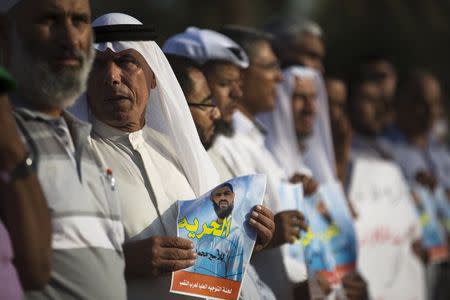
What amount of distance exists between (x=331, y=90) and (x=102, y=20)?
4.47 m

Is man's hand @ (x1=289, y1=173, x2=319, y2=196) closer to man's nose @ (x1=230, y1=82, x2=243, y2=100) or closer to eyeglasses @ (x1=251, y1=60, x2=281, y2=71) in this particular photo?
eyeglasses @ (x1=251, y1=60, x2=281, y2=71)

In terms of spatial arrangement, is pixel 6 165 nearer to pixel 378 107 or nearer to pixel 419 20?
pixel 378 107

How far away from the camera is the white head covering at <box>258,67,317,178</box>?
7.72 metres

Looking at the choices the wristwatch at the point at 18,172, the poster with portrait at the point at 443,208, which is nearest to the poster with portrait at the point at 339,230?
the poster with portrait at the point at 443,208

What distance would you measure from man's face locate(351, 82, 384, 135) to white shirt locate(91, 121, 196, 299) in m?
5.42

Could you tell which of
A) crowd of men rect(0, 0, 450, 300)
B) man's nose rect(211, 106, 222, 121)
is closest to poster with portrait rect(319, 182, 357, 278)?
crowd of men rect(0, 0, 450, 300)

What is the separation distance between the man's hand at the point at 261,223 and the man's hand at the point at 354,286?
251 centimetres

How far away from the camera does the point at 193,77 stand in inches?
228

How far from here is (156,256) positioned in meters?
4.73

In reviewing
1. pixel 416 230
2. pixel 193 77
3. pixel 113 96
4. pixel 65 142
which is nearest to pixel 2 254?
pixel 65 142

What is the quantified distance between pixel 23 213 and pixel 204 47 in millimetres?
2394

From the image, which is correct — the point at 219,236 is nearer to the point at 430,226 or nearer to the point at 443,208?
the point at 430,226

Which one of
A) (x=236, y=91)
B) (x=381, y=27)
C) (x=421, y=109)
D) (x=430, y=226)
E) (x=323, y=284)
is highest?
(x=381, y=27)

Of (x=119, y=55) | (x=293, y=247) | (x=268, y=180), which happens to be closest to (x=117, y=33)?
(x=119, y=55)
